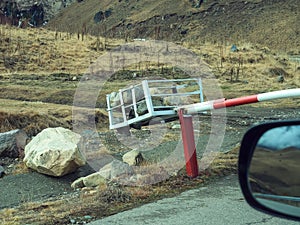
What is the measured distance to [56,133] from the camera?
862 centimetres

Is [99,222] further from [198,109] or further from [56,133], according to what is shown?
[56,133]

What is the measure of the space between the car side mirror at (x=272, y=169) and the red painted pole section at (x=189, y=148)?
488cm

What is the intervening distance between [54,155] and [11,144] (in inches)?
92.9

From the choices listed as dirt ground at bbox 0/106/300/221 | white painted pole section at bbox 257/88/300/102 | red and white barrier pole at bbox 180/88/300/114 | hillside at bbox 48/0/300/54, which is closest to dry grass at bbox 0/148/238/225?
dirt ground at bbox 0/106/300/221

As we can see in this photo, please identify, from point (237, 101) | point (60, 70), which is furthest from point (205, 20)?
point (237, 101)

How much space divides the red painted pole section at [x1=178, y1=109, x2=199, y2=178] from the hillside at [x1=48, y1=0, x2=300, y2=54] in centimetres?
6537

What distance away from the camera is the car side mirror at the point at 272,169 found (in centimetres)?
218

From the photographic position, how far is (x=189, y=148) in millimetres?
7289

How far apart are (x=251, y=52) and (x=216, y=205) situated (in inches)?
1340

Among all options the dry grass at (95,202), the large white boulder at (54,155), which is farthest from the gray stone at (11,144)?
the dry grass at (95,202)

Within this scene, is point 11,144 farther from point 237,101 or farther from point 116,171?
point 237,101

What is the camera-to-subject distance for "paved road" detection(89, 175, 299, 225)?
16.2 feet

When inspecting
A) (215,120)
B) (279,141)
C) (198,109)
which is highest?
(279,141)

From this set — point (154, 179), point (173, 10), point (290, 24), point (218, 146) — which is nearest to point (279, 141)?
point (154, 179)
